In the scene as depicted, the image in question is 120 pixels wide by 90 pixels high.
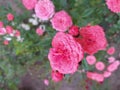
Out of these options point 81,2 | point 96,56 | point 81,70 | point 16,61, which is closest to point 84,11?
point 81,2

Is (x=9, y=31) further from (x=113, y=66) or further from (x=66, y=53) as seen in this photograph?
(x=66, y=53)

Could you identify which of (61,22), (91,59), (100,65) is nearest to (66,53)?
(61,22)

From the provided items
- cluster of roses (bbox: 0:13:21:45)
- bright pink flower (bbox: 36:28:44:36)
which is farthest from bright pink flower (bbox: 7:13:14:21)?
bright pink flower (bbox: 36:28:44:36)

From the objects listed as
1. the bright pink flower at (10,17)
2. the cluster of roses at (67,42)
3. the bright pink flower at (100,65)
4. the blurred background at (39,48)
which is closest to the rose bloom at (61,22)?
the cluster of roses at (67,42)

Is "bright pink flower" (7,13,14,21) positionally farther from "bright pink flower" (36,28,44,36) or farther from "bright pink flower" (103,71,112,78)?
"bright pink flower" (103,71,112,78)

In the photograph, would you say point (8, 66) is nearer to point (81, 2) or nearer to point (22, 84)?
point (22, 84)
